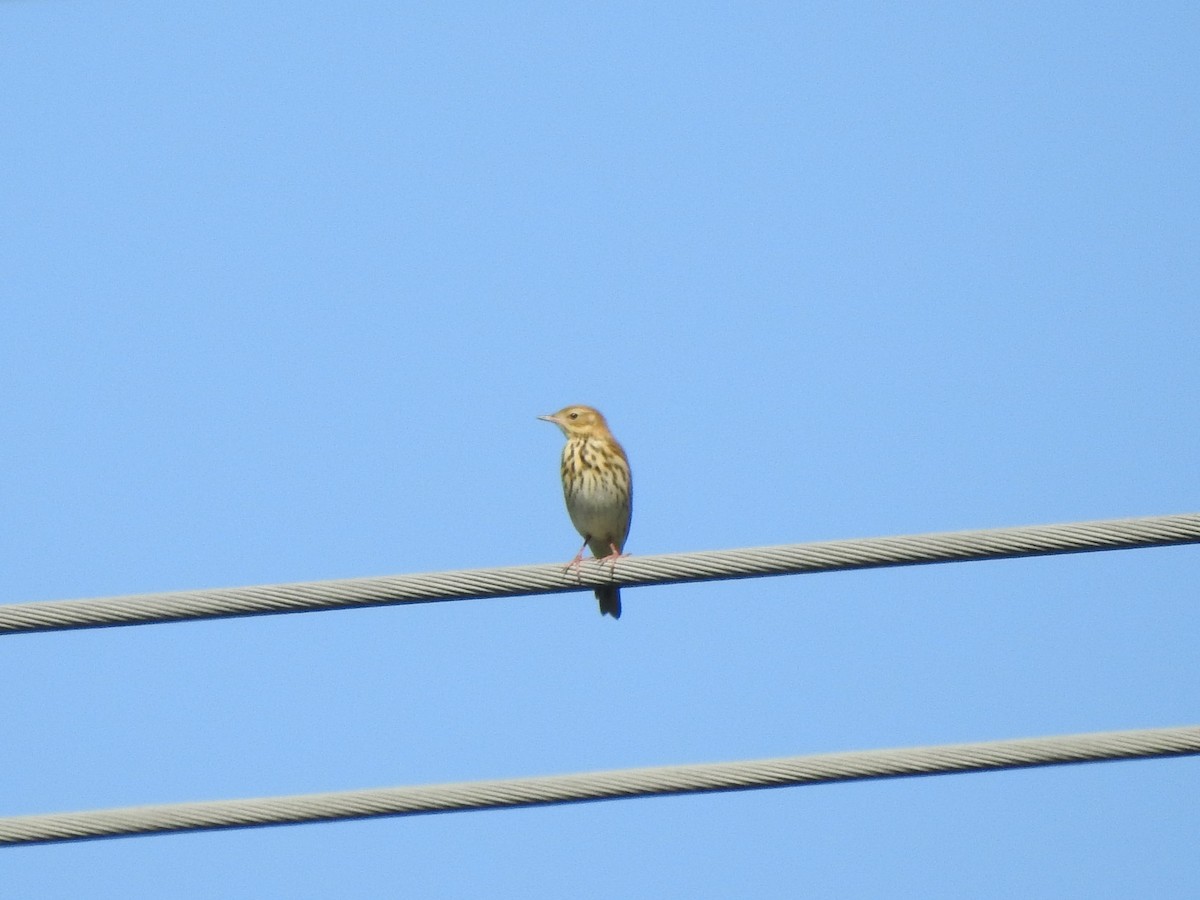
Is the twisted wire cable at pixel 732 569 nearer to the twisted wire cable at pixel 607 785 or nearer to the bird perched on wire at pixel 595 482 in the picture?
the twisted wire cable at pixel 607 785

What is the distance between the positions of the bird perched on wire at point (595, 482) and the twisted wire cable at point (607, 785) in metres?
5.86

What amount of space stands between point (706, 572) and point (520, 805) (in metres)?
1.18

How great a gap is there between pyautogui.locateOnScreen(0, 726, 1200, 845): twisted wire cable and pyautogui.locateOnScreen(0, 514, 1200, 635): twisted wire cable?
723mm

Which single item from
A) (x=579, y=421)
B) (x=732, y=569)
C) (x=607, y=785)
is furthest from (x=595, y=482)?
(x=607, y=785)

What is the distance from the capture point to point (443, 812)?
7547 millimetres

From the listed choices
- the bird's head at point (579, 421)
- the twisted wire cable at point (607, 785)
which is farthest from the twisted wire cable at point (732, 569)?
the bird's head at point (579, 421)

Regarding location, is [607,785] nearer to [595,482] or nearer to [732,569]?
[732,569]

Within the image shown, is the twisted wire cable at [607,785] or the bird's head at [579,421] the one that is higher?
the bird's head at [579,421]

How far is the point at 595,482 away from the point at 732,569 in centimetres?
563

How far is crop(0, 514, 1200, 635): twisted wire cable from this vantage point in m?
7.66

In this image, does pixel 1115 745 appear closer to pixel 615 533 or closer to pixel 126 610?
pixel 126 610

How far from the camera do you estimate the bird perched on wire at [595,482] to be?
44.2 feet

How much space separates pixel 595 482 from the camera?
44.2ft

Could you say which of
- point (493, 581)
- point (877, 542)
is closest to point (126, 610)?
point (493, 581)
